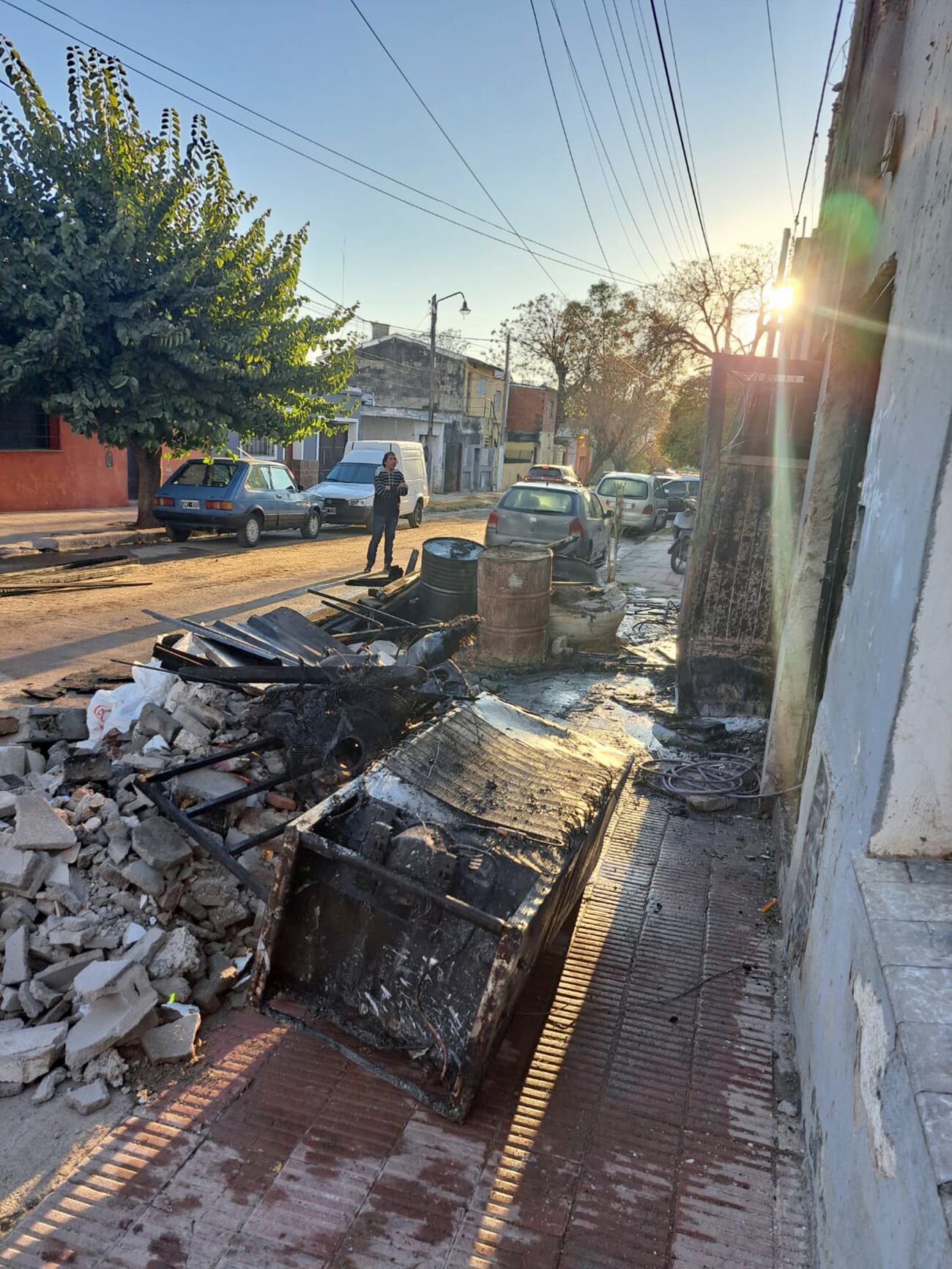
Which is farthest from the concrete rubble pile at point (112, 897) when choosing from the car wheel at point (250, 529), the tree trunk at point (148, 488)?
the tree trunk at point (148, 488)

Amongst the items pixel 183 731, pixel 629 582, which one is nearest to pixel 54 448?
pixel 629 582

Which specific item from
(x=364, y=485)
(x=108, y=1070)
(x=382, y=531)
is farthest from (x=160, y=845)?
(x=364, y=485)

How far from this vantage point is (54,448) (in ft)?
60.2

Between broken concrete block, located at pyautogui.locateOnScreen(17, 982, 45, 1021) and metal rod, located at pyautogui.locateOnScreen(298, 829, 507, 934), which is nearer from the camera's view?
metal rod, located at pyautogui.locateOnScreen(298, 829, 507, 934)

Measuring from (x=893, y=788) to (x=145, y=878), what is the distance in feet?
10.3

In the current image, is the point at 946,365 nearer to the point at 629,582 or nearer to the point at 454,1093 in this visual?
the point at 454,1093

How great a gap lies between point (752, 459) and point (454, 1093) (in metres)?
5.71

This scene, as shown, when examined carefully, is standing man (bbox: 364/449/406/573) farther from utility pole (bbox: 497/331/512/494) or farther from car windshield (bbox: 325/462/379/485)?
utility pole (bbox: 497/331/512/494)

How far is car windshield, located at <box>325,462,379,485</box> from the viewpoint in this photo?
66.3 ft

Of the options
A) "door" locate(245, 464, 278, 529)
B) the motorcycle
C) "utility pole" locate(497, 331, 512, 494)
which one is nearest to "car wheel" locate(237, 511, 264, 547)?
"door" locate(245, 464, 278, 529)

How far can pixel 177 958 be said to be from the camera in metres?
3.46

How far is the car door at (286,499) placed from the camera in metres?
17.2

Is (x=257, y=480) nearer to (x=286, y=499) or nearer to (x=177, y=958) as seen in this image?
(x=286, y=499)

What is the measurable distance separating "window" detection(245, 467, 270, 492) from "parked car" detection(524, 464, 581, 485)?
9.20 meters
